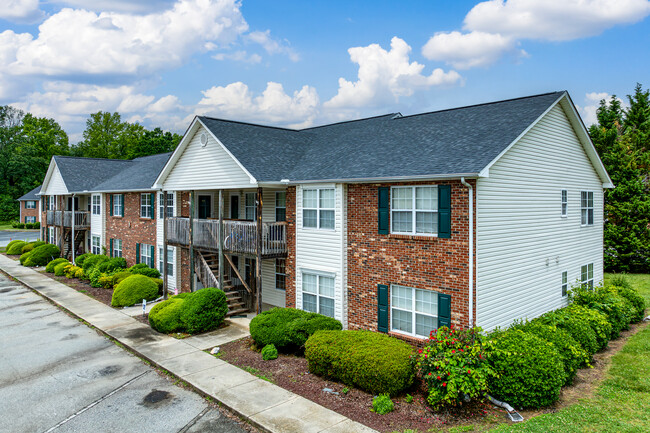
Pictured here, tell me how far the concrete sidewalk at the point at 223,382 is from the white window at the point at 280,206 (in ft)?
19.9

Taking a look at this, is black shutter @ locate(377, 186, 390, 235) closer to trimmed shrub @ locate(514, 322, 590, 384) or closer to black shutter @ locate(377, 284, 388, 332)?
black shutter @ locate(377, 284, 388, 332)

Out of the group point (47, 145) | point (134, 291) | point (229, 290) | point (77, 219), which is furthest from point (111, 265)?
point (47, 145)

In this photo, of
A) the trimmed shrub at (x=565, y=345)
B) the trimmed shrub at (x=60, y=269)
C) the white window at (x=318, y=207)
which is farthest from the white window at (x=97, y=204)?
the trimmed shrub at (x=565, y=345)

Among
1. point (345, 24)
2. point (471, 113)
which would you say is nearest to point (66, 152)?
point (345, 24)

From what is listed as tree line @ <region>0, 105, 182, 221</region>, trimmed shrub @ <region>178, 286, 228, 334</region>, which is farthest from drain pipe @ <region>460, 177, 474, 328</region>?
tree line @ <region>0, 105, 182, 221</region>

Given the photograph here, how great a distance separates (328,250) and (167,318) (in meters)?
6.65

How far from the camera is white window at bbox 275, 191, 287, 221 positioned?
18531 millimetres

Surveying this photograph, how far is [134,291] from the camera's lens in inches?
815

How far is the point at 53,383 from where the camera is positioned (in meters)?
11.7

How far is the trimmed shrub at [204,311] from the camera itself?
51.9 ft

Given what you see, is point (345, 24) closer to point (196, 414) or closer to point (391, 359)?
point (391, 359)

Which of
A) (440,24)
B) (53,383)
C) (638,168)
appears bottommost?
(53,383)

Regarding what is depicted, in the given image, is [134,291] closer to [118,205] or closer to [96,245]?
[118,205]

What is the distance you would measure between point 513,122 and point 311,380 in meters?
9.92
